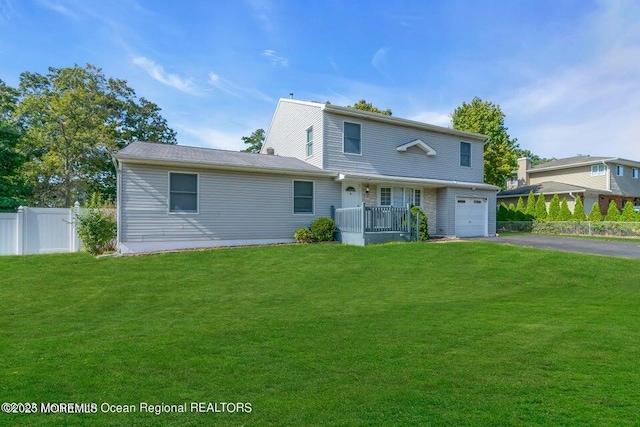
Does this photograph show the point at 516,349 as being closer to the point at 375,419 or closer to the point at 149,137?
the point at 375,419

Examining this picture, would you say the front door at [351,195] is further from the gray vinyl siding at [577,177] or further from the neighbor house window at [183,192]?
the gray vinyl siding at [577,177]

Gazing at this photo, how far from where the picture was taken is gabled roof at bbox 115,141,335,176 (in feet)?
39.8

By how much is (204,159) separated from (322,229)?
220 inches

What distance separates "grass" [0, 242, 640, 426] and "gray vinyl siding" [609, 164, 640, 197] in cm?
2591

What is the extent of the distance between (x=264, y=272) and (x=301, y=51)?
11631 mm

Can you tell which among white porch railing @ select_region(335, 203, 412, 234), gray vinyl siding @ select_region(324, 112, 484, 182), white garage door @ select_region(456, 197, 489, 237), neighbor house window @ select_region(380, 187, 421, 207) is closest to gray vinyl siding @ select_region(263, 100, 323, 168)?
gray vinyl siding @ select_region(324, 112, 484, 182)

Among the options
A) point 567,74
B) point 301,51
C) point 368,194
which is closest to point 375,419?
point 368,194

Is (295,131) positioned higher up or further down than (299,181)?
higher up

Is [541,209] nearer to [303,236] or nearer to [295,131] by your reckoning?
[295,131]

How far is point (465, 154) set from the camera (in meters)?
20.4

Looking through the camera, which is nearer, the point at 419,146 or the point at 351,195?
the point at 351,195

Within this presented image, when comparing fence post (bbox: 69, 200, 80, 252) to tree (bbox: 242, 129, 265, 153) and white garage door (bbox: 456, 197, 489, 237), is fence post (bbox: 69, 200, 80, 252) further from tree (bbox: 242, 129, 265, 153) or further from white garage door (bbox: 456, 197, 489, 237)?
tree (bbox: 242, 129, 265, 153)

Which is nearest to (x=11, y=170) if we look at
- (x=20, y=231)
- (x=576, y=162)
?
(x=20, y=231)

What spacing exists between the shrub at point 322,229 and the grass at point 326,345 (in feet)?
16.8
